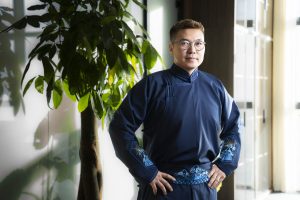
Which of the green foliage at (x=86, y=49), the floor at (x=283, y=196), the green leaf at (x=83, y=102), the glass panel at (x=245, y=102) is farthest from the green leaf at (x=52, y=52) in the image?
the floor at (x=283, y=196)

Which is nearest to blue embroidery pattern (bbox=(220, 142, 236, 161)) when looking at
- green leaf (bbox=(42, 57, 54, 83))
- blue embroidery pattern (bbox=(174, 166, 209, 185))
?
blue embroidery pattern (bbox=(174, 166, 209, 185))

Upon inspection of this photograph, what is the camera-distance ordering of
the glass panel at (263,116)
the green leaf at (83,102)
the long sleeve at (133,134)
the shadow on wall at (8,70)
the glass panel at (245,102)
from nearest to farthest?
the long sleeve at (133,134) < the green leaf at (83,102) < the shadow on wall at (8,70) < the glass panel at (245,102) < the glass panel at (263,116)

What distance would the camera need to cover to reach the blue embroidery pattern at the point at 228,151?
1.39 meters

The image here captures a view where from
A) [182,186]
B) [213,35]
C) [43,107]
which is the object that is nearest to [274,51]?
[213,35]

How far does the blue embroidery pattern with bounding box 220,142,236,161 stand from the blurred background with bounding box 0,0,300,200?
0.90 meters

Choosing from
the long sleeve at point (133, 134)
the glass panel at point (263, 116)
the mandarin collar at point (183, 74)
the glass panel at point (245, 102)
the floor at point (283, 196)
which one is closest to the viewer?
the long sleeve at point (133, 134)

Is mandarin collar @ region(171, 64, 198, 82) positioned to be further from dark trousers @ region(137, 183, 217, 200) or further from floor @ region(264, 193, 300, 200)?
floor @ region(264, 193, 300, 200)

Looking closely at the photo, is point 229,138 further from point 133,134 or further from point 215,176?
point 133,134

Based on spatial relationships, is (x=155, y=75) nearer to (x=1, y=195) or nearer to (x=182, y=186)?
(x=182, y=186)

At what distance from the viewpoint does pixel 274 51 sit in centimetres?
392

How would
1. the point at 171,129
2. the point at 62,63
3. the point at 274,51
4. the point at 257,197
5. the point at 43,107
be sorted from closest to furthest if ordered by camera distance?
the point at 171,129
the point at 62,63
the point at 43,107
the point at 257,197
the point at 274,51

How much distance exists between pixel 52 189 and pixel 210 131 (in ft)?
3.15

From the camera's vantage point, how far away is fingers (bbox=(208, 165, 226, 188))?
1.35 metres

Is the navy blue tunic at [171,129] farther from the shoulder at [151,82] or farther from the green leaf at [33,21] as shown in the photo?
the green leaf at [33,21]
